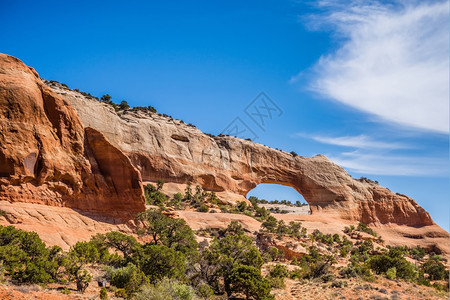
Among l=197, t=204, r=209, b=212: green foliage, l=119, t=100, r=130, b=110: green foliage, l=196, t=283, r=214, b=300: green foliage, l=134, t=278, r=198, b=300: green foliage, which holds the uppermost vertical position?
l=119, t=100, r=130, b=110: green foliage

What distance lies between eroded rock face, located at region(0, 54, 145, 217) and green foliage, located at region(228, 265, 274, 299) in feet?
39.4

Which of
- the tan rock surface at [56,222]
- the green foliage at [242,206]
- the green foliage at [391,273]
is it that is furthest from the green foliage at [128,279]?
the green foliage at [242,206]

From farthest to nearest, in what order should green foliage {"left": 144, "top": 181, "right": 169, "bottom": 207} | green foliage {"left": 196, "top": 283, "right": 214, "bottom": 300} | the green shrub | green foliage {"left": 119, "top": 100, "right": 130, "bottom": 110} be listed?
green foliage {"left": 119, "top": 100, "right": 130, "bottom": 110}
green foliage {"left": 144, "top": 181, "right": 169, "bottom": 207}
green foliage {"left": 196, "top": 283, "right": 214, "bottom": 300}
the green shrub

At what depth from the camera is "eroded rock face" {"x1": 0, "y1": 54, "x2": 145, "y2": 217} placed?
886 inches

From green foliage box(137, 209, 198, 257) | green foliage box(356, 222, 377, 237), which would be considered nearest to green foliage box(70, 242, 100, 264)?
green foliage box(137, 209, 198, 257)

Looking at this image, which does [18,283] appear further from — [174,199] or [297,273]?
[174,199]

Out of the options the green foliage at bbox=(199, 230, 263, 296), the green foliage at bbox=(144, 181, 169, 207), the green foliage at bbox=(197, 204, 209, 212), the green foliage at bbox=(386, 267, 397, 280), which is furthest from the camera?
the green foliage at bbox=(197, 204, 209, 212)

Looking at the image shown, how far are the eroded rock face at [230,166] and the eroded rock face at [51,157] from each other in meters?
16.6

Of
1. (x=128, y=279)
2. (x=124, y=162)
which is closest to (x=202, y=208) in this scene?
(x=124, y=162)

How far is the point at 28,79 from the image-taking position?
82.7ft

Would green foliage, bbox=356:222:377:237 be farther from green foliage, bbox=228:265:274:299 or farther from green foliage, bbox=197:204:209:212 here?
green foliage, bbox=228:265:274:299

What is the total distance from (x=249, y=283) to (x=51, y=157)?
16.0 m

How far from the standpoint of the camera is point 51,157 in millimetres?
24484

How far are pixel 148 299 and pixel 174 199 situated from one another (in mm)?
31474
